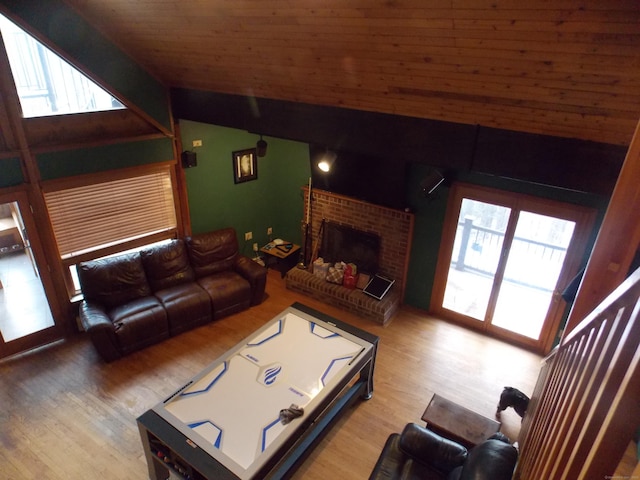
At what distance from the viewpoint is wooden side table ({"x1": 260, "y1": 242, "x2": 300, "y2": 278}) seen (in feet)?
20.1

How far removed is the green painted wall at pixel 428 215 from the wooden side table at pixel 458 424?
7.39 ft

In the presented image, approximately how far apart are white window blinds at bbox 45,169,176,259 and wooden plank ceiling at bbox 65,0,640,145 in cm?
178

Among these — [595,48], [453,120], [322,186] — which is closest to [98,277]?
[322,186]

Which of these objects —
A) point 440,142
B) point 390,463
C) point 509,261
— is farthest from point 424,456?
point 509,261

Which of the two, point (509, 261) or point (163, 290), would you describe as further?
point (163, 290)

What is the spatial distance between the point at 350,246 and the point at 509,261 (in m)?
2.11

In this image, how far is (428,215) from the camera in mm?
4984

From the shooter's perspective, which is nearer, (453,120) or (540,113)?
(540,113)

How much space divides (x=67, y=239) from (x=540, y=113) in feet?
15.9

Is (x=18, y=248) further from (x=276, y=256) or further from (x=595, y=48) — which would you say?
(x=595, y=48)

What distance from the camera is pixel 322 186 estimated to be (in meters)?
5.60

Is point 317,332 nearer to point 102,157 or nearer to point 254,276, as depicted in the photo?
point 254,276

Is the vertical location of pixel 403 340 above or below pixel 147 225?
below

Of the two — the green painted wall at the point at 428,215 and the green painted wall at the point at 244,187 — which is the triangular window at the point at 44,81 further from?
the green painted wall at the point at 428,215
